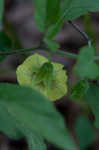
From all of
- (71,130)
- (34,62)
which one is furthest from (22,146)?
(34,62)

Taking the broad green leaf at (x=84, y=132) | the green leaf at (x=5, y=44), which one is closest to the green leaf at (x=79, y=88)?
the green leaf at (x=5, y=44)

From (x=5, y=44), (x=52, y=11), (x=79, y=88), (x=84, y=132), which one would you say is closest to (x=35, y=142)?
(x=79, y=88)

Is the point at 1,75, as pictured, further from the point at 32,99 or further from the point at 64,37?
the point at 32,99

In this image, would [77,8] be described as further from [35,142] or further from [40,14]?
[35,142]

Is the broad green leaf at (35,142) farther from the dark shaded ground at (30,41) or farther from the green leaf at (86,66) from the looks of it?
the dark shaded ground at (30,41)

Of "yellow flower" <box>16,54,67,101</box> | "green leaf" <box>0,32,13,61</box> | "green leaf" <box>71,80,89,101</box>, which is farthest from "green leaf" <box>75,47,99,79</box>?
"green leaf" <box>0,32,13,61</box>

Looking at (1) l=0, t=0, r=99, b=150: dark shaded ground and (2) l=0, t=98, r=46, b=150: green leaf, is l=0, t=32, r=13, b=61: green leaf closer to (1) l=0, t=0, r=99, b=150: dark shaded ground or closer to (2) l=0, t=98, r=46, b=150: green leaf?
(2) l=0, t=98, r=46, b=150: green leaf
